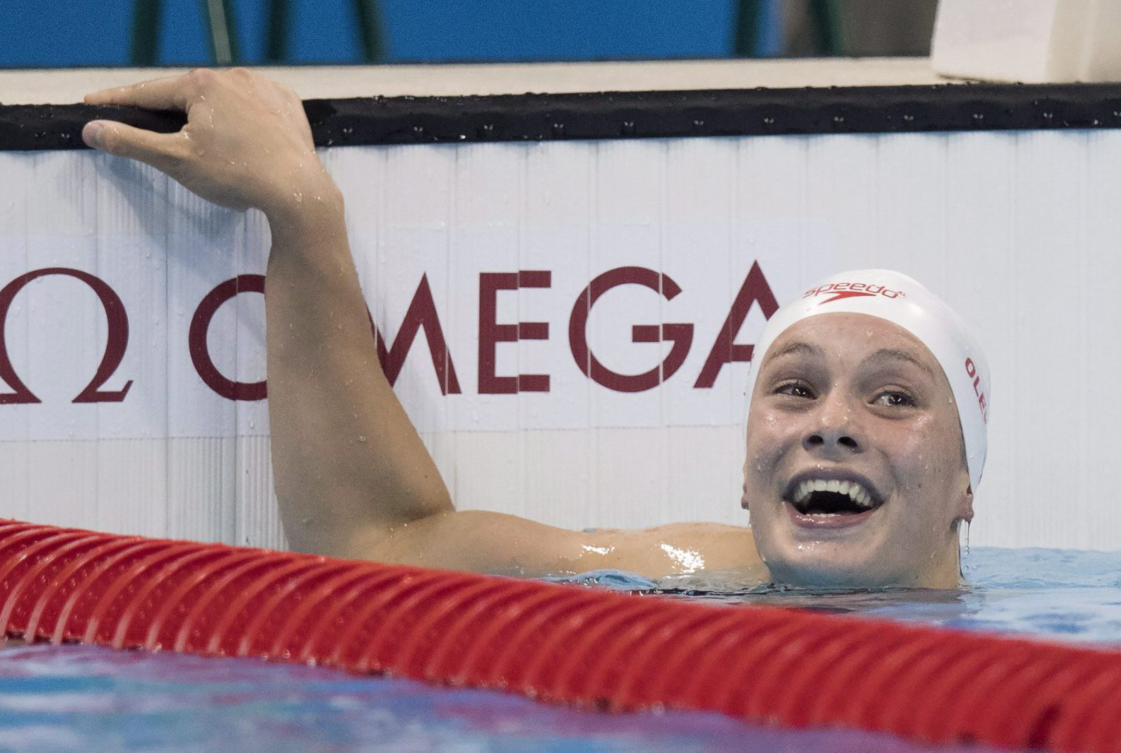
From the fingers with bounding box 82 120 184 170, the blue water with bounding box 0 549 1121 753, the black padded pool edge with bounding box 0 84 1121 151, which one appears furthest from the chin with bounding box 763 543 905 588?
the fingers with bounding box 82 120 184 170

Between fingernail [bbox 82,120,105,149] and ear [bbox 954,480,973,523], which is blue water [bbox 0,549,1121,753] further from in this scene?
fingernail [bbox 82,120,105,149]

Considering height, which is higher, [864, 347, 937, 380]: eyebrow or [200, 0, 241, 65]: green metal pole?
[200, 0, 241, 65]: green metal pole

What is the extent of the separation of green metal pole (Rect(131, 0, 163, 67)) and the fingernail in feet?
8.15

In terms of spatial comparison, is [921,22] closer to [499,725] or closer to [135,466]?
[135,466]

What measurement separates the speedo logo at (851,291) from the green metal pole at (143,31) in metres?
3.69

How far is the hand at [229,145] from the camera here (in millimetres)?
3057

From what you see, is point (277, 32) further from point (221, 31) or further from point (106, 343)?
point (106, 343)

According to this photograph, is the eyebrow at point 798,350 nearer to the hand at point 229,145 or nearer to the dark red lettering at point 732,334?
the dark red lettering at point 732,334

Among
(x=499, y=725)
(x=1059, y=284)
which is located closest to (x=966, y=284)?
(x=1059, y=284)

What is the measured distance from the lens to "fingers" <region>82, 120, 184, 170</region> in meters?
3.09

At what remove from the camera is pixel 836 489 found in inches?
99.7

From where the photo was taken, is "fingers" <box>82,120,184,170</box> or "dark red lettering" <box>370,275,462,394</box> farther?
"dark red lettering" <box>370,275,462,394</box>

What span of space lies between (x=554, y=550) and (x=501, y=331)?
2.28ft

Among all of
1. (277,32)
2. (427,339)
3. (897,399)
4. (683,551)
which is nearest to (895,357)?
(897,399)
